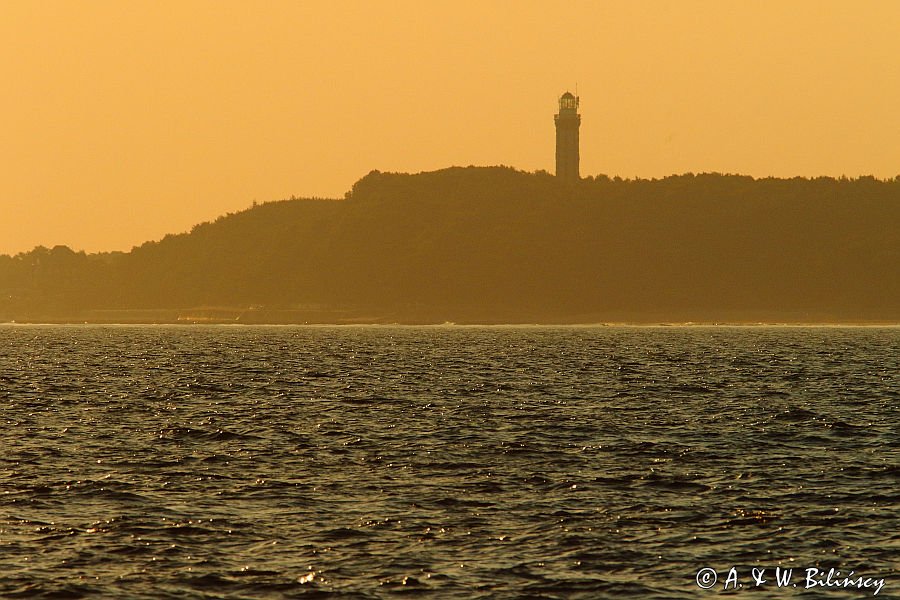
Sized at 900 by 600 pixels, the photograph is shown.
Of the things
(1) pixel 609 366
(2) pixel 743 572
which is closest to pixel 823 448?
(2) pixel 743 572

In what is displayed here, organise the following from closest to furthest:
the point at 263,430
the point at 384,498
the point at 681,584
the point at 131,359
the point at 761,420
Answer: the point at 681,584 < the point at 384,498 < the point at 263,430 < the point at 761,420 < the point at 131,359

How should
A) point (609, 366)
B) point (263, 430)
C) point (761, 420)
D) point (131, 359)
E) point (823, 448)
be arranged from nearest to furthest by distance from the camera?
point (823, 448), point (263, 430), point (761, 420), point (609, 366), point (131, 359)

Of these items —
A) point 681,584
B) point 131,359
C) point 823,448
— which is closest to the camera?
point 681,584

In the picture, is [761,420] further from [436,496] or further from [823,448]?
[436,496]

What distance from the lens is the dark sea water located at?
2828 centimetres

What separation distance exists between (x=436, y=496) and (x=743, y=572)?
10.8 metres

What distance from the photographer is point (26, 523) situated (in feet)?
109

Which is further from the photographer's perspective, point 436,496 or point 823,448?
point 823,448

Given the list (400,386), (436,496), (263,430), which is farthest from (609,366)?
(436,496)

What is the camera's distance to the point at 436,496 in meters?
37.2

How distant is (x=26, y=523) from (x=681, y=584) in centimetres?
1545

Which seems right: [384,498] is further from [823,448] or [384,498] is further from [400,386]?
[400,386]

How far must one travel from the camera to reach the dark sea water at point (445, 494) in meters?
28.3

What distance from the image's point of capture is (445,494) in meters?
37.5
